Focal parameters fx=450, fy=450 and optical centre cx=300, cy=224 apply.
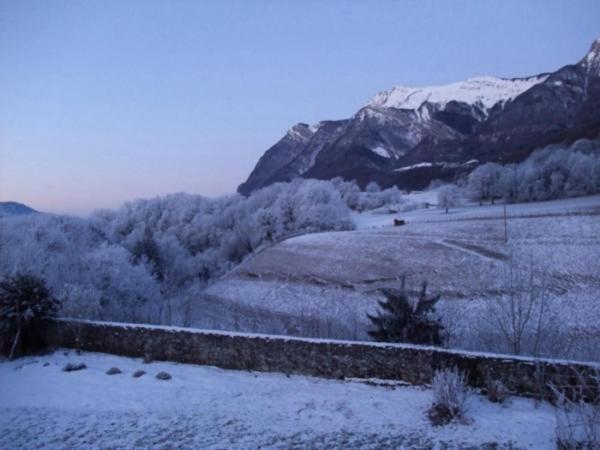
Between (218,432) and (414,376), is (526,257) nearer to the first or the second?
(414,376)

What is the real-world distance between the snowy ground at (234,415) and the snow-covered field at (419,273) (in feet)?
39.6

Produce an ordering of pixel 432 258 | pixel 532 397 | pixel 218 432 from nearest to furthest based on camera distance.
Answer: pixel 218 432 → pixel 532 397 → pixel 432 258

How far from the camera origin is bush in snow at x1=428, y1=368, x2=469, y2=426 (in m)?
8.62

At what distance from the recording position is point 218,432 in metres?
8.63

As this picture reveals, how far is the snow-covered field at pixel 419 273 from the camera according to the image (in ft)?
93.1

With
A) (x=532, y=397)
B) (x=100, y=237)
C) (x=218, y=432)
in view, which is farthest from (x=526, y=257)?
(x=100, y=237)

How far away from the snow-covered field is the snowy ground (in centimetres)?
1206

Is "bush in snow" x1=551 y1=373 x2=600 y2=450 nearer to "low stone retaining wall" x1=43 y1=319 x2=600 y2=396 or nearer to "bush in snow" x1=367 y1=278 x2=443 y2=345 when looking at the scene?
"low stone retaining wall" x1=43 y1=319 x2=600 y2=396

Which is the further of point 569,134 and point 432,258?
point 569,134

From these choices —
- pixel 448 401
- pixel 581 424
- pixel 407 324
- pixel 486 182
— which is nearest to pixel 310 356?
pixel 448 401

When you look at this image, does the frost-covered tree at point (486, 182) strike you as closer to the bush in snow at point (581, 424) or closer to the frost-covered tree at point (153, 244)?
the frost-covered tree at point (153, 244)

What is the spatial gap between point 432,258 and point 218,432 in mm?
34000

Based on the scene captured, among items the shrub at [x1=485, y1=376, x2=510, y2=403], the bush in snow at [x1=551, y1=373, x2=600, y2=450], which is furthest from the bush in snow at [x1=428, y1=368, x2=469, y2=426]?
the bush in snow at [x1=551, y1=373, x2=600, y2=450]

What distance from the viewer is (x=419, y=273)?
37.6 meters
